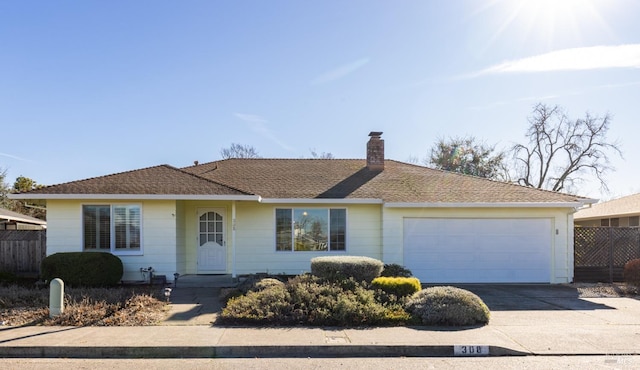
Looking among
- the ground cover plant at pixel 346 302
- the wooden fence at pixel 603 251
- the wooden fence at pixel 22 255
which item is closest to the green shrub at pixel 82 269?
the wooden fence at pixel 22 255

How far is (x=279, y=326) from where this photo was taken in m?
8.12

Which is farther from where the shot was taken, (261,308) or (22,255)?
(22,255)

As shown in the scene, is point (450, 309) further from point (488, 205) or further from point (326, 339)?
point (488, 205)

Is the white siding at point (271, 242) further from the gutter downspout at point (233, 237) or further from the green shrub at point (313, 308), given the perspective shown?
the green shrub at point (313, 308)

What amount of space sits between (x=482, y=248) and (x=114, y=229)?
428 inches

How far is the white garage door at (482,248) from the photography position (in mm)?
13570

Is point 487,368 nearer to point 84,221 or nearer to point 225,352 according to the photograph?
point 225,352

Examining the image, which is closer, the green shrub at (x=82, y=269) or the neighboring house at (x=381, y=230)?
the green shrub at (x=82, y=269)

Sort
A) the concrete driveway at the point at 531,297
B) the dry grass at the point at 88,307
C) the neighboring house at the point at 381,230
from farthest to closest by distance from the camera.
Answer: the neighboring house at the point at 381,230
the concrete driveway at the point at 531,297
the dry grass at the point at 88,307

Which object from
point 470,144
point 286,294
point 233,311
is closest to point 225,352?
point 233,311

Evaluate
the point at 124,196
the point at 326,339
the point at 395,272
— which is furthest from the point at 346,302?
the point at 124,196

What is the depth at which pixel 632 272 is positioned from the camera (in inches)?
514

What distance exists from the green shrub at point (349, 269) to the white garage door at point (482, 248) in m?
3.59

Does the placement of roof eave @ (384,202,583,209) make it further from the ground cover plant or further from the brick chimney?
the brick chimney
